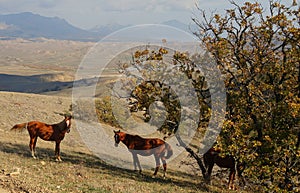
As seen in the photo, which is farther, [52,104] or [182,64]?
[52,104]

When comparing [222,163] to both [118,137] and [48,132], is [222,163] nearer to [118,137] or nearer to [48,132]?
[118,137]

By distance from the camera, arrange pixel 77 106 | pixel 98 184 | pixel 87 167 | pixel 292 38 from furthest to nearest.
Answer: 1. pixel 77 106
2. pixel 87 167
3. pixel 292 38
4. pixel 98 184

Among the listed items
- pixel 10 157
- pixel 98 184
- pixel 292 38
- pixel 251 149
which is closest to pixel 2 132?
pixel 10 157

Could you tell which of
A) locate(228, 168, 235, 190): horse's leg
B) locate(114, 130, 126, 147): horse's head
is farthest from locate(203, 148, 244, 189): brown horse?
locate(114, 130, 126, 147): horse's head

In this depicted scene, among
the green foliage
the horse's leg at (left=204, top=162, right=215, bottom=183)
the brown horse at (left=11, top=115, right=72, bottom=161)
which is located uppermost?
the green foliage

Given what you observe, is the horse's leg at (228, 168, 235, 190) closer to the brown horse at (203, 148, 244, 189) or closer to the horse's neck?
the brown horse at (203, 148, 244, 189)

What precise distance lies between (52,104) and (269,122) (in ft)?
146

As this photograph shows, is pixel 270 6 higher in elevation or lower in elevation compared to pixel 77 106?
higher

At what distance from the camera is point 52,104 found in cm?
5659

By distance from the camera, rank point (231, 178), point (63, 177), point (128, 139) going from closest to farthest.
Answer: point (63, 177) < point (231, 178) < point (128, 139)

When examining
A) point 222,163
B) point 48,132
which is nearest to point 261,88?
point 222,163

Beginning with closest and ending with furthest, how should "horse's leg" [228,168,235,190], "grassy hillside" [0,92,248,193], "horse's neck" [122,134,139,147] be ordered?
1. "grassy hillside" [0,92,248,193]
2. "horse's leg" [228,168,235,190]
3. "horse's neck" [122,134,139,147]

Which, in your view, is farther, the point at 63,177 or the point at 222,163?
the point at 222,163

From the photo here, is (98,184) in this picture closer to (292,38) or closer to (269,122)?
(269,122)
